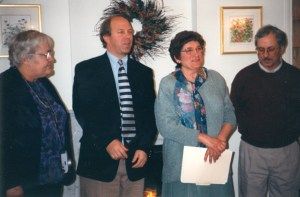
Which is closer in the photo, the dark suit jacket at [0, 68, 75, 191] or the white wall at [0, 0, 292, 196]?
the dark suit jacket at [0, 68, 75, 191]

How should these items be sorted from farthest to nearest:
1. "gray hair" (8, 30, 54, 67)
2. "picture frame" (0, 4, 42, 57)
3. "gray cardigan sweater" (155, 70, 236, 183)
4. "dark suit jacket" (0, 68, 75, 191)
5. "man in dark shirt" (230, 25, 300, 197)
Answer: "picture frame" (0, 4, 42, 57) < "man in dark shirt" (230, 25, 300, 197) < "gray cardigan sweater" (155, 70, 236, 183) < "gray hair" (8, 30, 54, 67) < "dark suit jacket" (0, 68, 75, 191)

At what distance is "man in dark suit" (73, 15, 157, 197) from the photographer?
205 centimetres

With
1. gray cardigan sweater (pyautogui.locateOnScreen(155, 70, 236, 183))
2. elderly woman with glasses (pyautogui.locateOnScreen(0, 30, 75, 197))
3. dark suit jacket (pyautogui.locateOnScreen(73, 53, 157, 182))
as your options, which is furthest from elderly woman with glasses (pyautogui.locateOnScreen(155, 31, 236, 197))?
elderly woman with glasses (pyautogui.locateOnScreen(0, 30, 75, 197))

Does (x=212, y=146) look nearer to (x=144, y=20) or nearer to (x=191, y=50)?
(x=191, y=50)

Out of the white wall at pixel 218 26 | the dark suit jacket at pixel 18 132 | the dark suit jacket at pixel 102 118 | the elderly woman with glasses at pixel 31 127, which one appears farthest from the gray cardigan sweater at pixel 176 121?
the white wall at pixel 218 26

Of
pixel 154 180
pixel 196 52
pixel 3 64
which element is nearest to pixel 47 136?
pixel 196 52

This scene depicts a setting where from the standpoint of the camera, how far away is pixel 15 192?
5.76 ft

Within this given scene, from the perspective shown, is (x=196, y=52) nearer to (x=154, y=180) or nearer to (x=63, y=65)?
(x=154, y=180)

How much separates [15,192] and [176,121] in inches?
37.9

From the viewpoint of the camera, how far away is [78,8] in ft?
9.87

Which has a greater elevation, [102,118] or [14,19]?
[14,19]

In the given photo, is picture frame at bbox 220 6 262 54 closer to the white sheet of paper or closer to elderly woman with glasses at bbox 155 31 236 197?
elderly woman with glasses at bbox 155 31 236 197

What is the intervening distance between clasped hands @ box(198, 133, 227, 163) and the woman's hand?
1.02 metres

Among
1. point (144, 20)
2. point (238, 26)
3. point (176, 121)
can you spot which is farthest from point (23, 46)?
point (238, 26)
